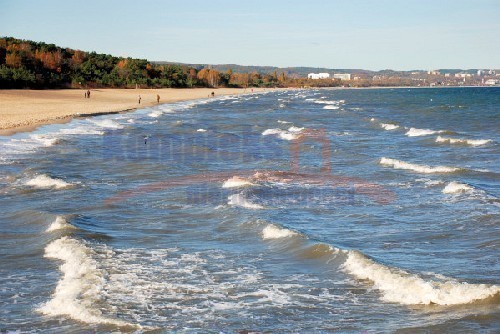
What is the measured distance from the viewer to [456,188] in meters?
23.2

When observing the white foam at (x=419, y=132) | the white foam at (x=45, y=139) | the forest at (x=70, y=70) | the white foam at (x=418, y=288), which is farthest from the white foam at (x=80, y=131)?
the forest at (x=70, y=70)

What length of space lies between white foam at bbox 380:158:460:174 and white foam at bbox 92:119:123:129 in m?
25.0

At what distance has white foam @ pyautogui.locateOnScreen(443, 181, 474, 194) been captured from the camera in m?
22.8

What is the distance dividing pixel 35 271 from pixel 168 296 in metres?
3.15

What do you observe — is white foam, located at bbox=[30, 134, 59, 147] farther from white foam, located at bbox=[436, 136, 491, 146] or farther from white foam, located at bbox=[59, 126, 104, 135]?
white foam, located at bbox=[436, 136, 491, 146]

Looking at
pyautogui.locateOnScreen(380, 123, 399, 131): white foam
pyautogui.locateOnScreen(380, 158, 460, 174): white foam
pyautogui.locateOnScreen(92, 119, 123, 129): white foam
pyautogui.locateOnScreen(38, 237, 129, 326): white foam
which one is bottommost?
pyautogui.locateOnScreen(38, 237, 129, 326): white foam

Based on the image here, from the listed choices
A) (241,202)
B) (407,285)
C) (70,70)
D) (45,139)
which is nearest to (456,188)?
(241,202)

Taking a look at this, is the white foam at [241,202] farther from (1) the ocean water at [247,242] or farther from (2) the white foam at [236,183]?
(2) the white foam at [236,183]

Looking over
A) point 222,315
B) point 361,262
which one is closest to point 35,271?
point 222,315

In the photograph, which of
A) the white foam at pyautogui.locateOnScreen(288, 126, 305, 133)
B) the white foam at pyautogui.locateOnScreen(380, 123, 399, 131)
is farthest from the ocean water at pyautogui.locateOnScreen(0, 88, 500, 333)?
the white foam at pyautogui.locateOnScreen(380, 123, 399, 131)

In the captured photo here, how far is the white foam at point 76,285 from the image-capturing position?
11.0 m

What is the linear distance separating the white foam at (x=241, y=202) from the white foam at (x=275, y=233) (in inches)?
122

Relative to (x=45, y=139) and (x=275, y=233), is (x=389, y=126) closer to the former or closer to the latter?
(x=45, y=139)

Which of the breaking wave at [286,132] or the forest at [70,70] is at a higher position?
the forest at [70,70]
